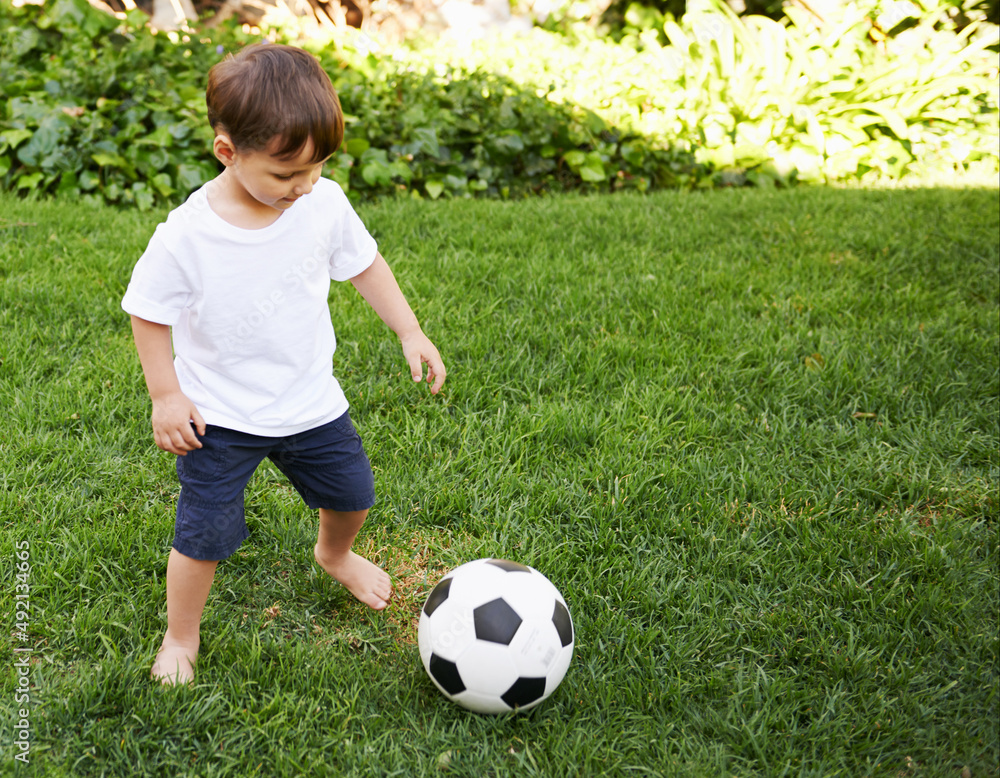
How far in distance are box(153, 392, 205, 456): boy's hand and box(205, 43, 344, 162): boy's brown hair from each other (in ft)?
1.75

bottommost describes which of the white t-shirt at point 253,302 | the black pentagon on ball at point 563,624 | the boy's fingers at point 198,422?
the black pentagon on ball at point 563,624

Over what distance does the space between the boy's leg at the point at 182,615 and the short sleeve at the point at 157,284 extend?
0.57m

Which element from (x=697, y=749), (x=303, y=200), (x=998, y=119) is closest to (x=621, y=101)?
(x=998, y=119)

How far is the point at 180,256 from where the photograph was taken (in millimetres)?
1546

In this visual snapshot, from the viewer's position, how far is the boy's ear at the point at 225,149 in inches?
58.7

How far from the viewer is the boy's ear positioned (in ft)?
4.90

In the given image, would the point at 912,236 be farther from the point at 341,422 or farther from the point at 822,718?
the point at 341,422

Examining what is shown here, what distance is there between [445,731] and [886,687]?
1108 mm

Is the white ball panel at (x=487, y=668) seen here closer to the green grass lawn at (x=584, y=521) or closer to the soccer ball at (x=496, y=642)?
the soccer ball at (x=496, y=642)

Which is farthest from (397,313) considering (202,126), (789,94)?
(789,94)

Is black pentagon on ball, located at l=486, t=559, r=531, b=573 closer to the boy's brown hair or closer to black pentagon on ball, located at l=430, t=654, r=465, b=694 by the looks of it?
black pentagon on ball, located at l=430, t=654, r=465, b=694

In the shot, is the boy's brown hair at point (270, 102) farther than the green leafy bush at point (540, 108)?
No

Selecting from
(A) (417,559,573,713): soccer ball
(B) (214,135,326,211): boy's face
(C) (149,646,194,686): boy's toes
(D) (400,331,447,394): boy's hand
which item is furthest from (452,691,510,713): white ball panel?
(B) (214,135,326,211): boy's face

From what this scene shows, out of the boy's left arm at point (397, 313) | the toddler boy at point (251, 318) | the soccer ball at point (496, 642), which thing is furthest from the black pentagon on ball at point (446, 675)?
the boy's left arm at point (397, 313)
